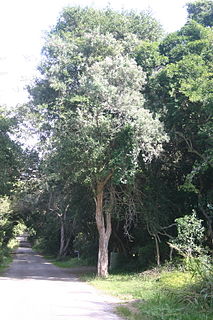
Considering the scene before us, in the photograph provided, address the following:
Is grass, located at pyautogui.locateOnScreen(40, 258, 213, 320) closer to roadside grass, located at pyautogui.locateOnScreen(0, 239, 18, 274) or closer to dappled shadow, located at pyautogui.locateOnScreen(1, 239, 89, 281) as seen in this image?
dappled shadow, located at pyautogui.locateOnScreen(1, 239, 89, 281)

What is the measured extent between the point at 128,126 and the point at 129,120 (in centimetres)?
35

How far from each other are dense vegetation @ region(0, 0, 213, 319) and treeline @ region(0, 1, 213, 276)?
52mm

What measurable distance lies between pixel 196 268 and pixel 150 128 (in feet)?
23.2

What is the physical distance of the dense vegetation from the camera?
15094 millimetres

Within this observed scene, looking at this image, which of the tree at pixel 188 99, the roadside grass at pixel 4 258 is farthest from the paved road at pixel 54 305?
the roadside grass at pixel 4 258

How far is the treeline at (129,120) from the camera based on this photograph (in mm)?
15156

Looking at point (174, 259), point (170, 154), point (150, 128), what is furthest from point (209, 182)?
point (150, 128)

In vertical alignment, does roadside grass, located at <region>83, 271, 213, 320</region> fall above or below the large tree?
below

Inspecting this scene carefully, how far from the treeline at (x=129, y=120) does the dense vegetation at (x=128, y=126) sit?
5 centimetres

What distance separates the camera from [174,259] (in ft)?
56.4

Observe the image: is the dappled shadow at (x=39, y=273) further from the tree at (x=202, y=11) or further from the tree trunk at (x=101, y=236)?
the tree at (x=202, y=11)

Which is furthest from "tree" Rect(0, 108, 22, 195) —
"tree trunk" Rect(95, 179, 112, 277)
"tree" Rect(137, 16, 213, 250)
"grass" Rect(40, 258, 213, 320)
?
"grass" Rect(40, 258, 213, 320)

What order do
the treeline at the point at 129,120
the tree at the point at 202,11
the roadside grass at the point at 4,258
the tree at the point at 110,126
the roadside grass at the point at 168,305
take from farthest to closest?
the roadside grass at the point at 4,258
the tree at the point at 202,11
the treeline at the point at 129,120
the tree at the point at 110,126
the roadside grass at the point at 168,305

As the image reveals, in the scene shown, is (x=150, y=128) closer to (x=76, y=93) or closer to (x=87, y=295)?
(x=76, y=93)
